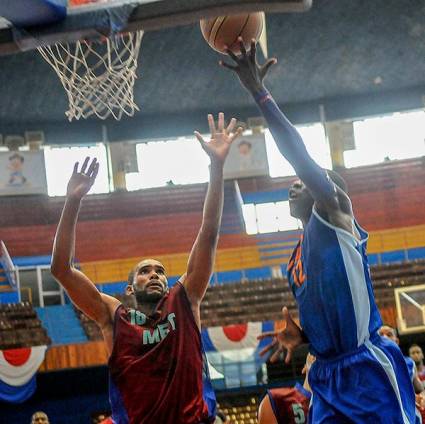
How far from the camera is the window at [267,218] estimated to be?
66.7 ft

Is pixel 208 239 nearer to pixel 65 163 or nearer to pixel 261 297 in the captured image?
pixel 261 297

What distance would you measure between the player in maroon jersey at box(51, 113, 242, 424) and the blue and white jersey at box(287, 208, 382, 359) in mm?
806

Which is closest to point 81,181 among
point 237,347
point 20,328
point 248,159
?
point 237,347

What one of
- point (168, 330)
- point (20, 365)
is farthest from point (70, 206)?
point (20, 365)

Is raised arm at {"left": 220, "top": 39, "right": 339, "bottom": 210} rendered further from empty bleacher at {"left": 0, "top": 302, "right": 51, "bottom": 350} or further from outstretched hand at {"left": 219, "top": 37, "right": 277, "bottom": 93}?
empty bleacher at {"left": 0, "top": 302, "right": 51, "bottom": 350}

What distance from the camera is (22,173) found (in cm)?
2025

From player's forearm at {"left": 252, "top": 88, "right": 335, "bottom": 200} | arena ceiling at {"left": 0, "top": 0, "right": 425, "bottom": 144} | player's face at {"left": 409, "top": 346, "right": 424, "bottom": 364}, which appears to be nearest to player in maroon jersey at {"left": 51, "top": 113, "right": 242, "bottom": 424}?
player's forearm at {"left": 252, "top": 88, "right": 335, "bottom": 200}

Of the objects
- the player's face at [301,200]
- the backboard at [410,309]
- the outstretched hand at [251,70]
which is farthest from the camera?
the backboard at [410,309]

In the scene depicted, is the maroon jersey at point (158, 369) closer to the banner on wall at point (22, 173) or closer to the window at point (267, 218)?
the window at point (267, 218)

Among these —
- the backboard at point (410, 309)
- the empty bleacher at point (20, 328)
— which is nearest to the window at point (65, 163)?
→ the empty bleacher at point (20, 328)

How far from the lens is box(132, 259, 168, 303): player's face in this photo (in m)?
4.27

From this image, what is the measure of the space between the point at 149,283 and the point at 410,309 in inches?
426

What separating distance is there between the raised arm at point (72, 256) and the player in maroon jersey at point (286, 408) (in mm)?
1164

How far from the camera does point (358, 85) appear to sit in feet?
68.6
